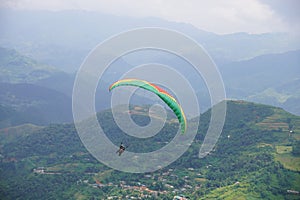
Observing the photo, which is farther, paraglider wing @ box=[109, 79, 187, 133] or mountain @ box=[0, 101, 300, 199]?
mountain @ box=[0, 101, 300, 199]

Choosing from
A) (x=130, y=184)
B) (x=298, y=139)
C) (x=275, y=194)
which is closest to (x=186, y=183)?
(x=130, y=184)

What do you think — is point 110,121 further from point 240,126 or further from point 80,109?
point 80,109

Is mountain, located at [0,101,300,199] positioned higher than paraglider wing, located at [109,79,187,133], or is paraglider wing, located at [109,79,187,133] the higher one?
paraglider wing, located at [109,79,187,133]

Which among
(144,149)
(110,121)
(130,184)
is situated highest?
(110,121)

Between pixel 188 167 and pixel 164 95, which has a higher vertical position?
pixel 164 95

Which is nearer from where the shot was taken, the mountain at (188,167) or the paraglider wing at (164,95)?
the paraglider wing at (164,95)

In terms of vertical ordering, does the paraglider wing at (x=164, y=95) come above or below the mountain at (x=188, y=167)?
above

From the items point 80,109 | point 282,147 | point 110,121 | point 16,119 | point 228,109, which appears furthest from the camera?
point 80,109

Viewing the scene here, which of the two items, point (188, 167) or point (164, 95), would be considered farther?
point (188, 167)
